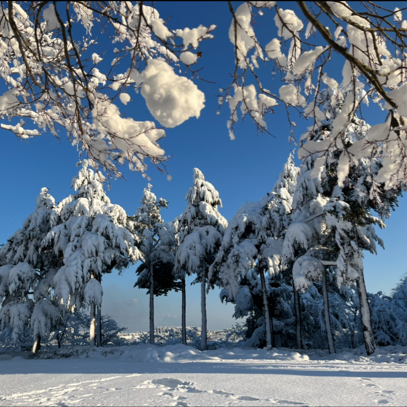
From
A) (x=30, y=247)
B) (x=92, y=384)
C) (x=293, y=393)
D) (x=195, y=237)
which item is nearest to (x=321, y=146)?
(x=293, y=393)

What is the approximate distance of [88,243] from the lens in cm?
1752

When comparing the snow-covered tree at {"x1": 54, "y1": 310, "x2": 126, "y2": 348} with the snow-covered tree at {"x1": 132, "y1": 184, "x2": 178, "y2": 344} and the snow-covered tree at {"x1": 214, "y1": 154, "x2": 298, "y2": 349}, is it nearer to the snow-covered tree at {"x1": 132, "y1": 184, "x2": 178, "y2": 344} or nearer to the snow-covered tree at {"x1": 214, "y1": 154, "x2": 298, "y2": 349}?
the snow-covered tree at {"x1": 132, "y1": 184, "x2": 178, "y2": 344}

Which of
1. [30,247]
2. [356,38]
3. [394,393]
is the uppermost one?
[30,247]

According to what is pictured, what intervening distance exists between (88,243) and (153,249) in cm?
564

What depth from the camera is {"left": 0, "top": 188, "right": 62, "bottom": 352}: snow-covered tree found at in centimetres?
1742

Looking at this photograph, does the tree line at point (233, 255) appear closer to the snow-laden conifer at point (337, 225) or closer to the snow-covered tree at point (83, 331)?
the snow-laden conifer at point (337, 225)

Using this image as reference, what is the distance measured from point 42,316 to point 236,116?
18.2 metres

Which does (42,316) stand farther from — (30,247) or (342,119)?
(342,119)

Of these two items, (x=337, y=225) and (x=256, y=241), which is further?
(x=256, y=241)

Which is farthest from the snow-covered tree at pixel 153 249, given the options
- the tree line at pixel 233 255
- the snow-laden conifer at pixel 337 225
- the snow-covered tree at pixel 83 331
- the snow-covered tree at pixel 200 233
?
the snow-laden conifer at pixel 337 225

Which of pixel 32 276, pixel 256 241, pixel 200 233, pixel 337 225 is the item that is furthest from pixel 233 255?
pixel 32 276

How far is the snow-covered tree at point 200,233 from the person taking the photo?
18609mm

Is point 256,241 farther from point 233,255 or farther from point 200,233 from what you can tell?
point 200,233

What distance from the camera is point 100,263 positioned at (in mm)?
17484
